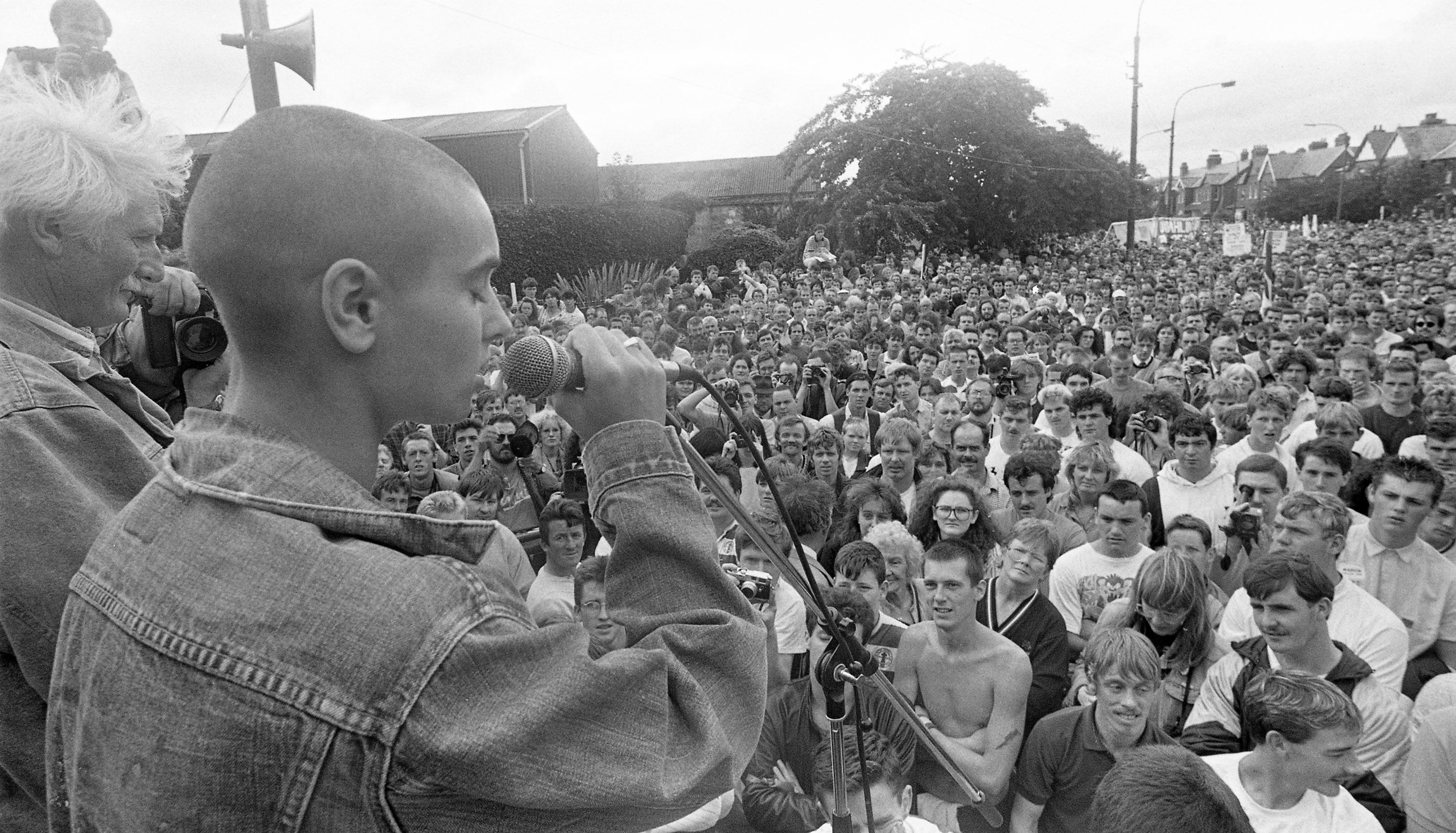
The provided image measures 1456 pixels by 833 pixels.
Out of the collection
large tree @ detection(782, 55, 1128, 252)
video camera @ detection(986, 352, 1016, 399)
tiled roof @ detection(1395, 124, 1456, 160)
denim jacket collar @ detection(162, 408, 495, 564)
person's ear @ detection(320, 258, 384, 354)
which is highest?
tiled roof @ detection(1395, 124, 1456, 160)

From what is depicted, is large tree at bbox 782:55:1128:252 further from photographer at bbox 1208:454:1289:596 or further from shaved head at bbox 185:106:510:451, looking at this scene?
shaved head at bbox 185:106:510:451

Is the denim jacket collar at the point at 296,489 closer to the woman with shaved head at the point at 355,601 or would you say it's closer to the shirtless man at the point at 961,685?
the woman with shaved head at the point at 355,601

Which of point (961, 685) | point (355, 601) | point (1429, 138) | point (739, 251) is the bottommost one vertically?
point (961, 685)

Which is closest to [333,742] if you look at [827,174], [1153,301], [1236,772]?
[1236,772]

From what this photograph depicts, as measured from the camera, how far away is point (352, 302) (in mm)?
936

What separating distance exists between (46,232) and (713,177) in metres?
46.7

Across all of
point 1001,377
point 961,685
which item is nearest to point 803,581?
point 961,685

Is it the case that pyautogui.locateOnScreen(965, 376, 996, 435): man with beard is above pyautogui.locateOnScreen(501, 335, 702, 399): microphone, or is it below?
below

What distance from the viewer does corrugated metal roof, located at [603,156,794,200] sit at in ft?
129

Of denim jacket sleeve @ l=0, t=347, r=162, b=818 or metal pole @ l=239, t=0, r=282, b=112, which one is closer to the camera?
denim jacket sleeve @ l=0, t=347, r=162, b=818

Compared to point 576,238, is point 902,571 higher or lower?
lower

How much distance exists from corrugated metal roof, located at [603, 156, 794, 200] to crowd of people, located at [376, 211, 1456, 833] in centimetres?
2956

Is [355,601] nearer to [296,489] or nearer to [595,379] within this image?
[296,489]

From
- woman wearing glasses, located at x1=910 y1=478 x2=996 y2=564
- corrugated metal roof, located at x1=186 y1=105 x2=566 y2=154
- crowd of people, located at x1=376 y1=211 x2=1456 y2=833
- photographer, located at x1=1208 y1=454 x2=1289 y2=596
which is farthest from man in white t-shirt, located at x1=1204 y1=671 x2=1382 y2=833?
corrugated metal roof, located at x1=186 y1=105 x2=566 y2=154
